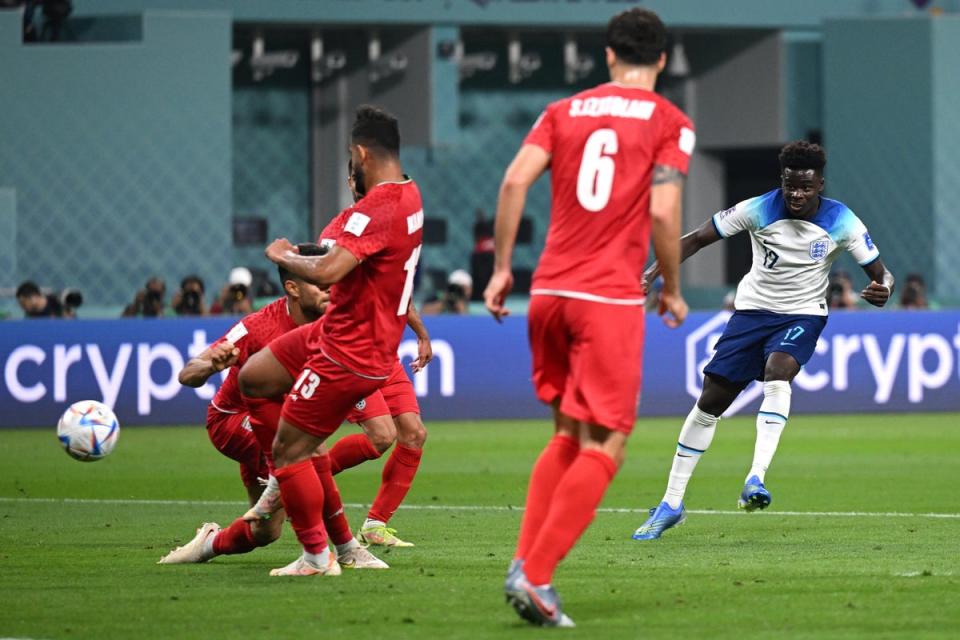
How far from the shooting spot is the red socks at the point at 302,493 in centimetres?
814

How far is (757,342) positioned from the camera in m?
10.9

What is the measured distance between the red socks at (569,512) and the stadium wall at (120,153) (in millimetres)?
18141

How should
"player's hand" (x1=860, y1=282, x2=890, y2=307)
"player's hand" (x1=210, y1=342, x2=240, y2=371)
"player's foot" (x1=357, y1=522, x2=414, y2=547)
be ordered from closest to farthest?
"player's hand" (x1=210, y1=342, x2=240, y2=371) → "player's foot" (x1=357, y1=522, x2=414, y2=547) → "player's hand" (x1=860, y1=282, x2=890, y2=307)

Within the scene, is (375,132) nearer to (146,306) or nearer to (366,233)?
(366,233)

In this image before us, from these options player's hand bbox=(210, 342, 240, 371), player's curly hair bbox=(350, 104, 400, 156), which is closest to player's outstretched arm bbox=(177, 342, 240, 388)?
player's hand bbox=(210, 342, 240, 371)

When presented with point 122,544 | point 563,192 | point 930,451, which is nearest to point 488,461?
point 930,451

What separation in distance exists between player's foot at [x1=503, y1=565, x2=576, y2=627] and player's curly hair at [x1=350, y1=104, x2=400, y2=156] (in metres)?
2.25

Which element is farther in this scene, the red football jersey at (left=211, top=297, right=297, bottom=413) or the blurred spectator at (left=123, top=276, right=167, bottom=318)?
the blurred spectator at (left=123, top=276, right=167, bottom=318)

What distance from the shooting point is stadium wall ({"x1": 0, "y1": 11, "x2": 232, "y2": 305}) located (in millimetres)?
24531

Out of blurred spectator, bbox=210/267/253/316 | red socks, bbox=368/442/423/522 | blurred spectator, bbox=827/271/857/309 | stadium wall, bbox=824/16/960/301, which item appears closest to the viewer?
red socks, bbox=368/442/423/522

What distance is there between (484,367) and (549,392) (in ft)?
44.4

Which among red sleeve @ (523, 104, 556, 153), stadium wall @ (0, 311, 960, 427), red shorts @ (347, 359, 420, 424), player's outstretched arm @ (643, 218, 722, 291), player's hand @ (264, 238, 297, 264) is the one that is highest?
red sleeve @ (523, 104, 556, 153)

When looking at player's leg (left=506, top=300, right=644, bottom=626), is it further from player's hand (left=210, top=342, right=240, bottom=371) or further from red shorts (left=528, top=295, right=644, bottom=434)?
player's hand (left=210, top=342, right=240, bottom=371)

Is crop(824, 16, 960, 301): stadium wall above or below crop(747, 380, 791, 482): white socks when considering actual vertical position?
above
